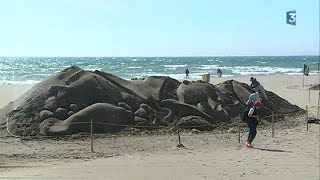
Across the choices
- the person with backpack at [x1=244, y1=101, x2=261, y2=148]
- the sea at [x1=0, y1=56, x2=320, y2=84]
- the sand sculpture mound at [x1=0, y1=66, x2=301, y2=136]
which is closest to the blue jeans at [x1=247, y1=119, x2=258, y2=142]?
the person with backpack at [x1=244, y1=101, x2=261, y2=148]

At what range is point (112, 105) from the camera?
14.5 m

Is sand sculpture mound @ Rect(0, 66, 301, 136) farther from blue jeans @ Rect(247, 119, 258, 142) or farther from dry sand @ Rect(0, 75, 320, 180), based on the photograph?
blue jeans @ Rect(247, 119, 258, 142)

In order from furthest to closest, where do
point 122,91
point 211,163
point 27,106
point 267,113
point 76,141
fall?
point 267,113
point 122,91
point 27,106
point 76,141
point 211,163

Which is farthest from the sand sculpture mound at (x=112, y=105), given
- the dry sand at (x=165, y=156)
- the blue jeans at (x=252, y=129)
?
the blue jeans at (x=252, y=129)

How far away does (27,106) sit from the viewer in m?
14.4

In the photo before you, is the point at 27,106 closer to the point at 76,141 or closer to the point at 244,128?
the point at 76,141

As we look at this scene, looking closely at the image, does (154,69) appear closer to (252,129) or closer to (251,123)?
(251,123)

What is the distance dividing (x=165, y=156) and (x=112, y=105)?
4556 mm

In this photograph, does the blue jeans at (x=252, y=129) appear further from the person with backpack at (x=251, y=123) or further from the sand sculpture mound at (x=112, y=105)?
the sand sculpture mound at (x=112, y=105)

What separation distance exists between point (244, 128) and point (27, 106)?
279 inches

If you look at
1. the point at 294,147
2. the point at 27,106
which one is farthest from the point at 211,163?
the point at 27,106

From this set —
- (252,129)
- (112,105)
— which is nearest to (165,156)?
(252,129)

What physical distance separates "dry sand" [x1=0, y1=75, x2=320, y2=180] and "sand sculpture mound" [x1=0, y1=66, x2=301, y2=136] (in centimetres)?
67

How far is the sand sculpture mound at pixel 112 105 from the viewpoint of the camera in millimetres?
13711
